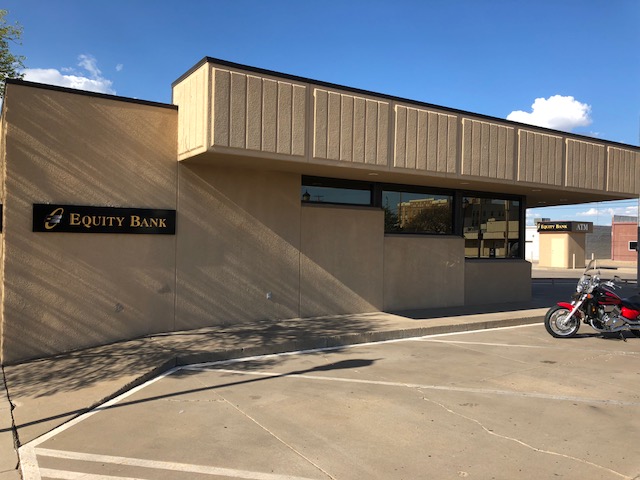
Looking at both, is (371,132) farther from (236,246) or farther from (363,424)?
(363,424)

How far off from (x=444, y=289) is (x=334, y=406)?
8341 mm

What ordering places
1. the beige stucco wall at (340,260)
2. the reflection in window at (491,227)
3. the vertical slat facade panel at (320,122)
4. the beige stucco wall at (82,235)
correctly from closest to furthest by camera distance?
1. the beige stucco wall at (82,235)
2. the vertical slat facade panel at (320,122)
3. the beige stucco wall at (340,260)
4. the reflection in window at (491,227)

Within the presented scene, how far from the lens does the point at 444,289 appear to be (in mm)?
13539

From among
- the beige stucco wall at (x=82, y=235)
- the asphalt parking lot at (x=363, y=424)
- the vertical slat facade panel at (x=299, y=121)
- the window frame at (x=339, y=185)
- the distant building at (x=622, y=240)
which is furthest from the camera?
the distant building at (x=622, y=240)

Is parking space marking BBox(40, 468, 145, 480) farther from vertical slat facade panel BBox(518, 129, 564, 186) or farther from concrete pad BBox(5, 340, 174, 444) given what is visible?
vertical slat facade panel BBox(518, 129, 564, 186)

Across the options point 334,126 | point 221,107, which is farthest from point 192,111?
point 334,126

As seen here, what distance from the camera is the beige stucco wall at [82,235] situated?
7992mm

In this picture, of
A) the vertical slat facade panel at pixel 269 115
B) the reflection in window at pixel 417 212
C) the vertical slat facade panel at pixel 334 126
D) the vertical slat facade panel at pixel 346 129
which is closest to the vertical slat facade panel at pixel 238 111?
the vertical slat facade panel at pixel 269 115

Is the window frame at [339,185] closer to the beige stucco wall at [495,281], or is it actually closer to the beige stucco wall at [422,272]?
the beige stucco wall at [422,272]

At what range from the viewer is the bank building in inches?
324

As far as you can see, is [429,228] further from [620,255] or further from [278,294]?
[620,255]

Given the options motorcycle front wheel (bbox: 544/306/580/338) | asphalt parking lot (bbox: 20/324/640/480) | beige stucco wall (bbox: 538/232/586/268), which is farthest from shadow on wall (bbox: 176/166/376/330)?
beige stucco wall (bbox: 538/232/586/268)

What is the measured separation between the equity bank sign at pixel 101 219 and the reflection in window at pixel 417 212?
18.2 ft

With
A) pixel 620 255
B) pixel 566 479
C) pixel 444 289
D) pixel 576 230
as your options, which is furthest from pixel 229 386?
pixel 620 255
